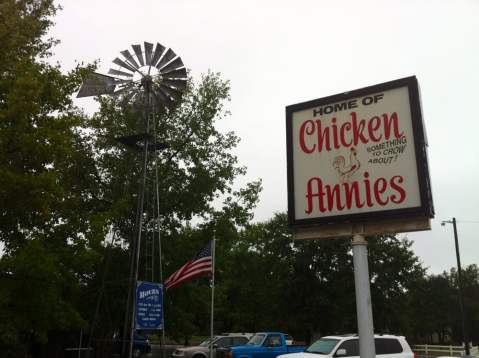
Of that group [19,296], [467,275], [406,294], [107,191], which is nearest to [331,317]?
[406,294]

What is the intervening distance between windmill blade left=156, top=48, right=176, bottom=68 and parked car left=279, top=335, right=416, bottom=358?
10705 mm

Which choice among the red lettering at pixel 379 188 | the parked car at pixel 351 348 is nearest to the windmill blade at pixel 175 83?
the parked car at pixel 351 348

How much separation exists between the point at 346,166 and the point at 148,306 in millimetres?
8662

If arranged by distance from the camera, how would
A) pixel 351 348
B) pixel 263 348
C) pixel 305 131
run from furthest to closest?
pixel 263 348, pixel 351 348, pixel 305 131

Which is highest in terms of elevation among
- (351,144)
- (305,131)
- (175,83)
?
(175,83)

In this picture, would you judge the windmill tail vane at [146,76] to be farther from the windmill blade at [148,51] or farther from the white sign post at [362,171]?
the white sign post at [362,171]

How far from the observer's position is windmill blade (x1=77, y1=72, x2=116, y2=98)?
662 inches

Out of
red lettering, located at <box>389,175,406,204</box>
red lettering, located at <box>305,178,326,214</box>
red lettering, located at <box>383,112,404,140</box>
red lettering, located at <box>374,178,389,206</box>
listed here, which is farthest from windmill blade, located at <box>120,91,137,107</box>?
red lettering, located at <box>389,175,406,204</box>

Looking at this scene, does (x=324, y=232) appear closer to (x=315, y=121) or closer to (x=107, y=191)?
(x=315, y=121)

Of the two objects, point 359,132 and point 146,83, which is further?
point 146,83

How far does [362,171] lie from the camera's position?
6.29m

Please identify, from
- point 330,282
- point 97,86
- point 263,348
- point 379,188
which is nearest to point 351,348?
point 263,348

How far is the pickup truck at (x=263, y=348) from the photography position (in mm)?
20688

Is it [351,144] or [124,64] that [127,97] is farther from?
[351,144]
